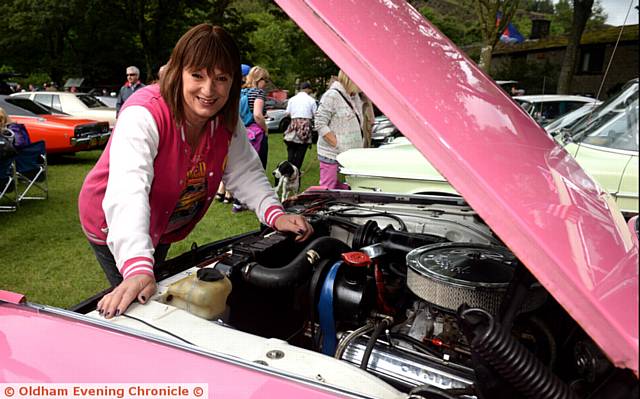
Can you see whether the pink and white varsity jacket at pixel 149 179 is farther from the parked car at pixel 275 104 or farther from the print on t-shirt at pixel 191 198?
the parked car at pixel 275 104

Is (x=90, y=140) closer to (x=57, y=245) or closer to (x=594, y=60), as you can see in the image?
(x=57, y=245)

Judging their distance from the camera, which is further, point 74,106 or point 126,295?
point 74,106

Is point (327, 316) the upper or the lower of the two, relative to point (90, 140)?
upper

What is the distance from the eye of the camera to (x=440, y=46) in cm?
136

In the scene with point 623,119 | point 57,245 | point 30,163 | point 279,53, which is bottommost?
point 57,245

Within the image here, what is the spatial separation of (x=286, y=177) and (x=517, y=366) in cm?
424

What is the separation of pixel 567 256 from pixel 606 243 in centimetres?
21

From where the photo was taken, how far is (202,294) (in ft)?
4.77

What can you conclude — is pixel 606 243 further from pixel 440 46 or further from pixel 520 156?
pixel 440 46

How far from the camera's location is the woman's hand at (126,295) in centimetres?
134

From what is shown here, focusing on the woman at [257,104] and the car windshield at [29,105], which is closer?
the woman at [257,104]

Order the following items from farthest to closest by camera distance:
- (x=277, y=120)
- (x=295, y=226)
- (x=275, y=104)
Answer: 1. (x=275, y=104)
2. (x=277, y=120)
3. (x=295, y=226)

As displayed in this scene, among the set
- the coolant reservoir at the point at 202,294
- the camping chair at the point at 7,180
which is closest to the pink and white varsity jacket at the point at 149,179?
the coolant reservoir at the point at 202,294

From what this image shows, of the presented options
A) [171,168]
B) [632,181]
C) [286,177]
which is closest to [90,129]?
[286,177]
